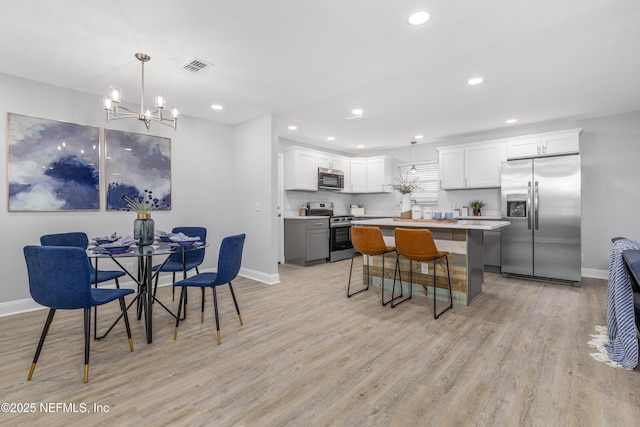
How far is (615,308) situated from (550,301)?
1.54 meters

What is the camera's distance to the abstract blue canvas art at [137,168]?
3.98 metres

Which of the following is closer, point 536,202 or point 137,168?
point 137,168

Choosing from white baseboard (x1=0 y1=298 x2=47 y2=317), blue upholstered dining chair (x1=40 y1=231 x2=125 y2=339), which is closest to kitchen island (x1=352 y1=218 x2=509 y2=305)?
blue upholstered dining chair (x1=40 y1=231 x2=125 y2=339)

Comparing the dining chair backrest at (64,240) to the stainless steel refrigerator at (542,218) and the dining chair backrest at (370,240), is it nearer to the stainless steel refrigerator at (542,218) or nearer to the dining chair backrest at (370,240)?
the dining chair backrest at (370,240)

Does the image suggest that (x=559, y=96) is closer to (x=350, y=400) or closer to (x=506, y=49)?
(x=506, y=49)

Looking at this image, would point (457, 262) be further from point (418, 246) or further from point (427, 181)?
point (427, 181)

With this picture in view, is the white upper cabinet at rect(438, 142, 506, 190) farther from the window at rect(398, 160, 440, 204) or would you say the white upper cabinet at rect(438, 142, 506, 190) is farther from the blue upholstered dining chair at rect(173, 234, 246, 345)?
the blue upholstered dining chair at rect(173, 234, 246, 345)

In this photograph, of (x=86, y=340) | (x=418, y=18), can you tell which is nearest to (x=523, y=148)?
(x=418, y=18)

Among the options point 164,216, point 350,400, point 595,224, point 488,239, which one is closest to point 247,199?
point 164,216

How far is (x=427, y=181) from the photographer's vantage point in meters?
6.68

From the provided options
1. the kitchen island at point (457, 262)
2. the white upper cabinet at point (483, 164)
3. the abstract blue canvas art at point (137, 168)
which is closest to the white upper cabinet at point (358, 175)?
the white upper cabinet at point (483, 164)

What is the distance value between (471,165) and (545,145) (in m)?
1.11

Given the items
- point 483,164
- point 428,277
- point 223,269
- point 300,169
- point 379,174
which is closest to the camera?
point 223,269

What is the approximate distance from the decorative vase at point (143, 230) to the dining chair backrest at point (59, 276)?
698 millimetres
